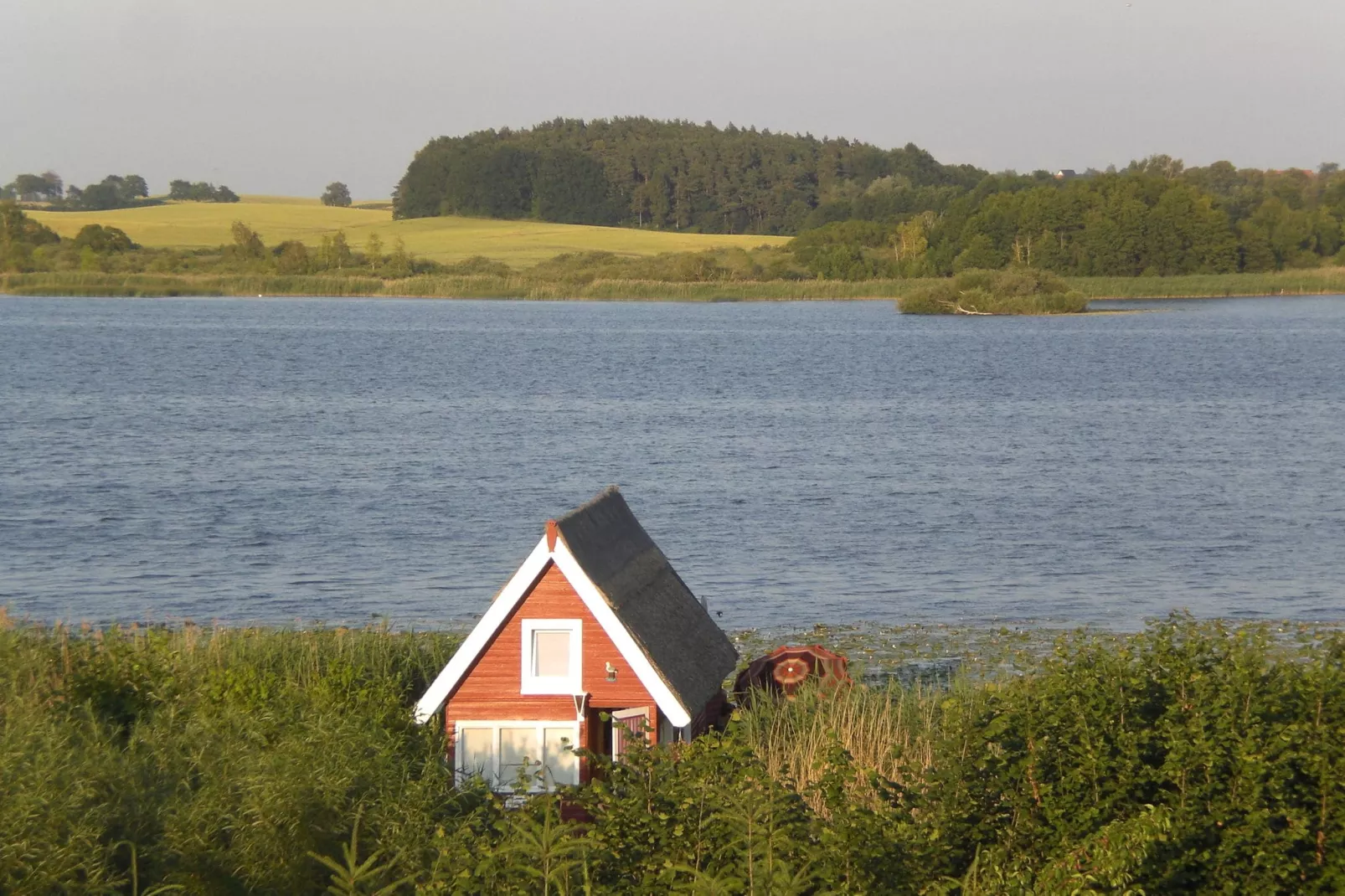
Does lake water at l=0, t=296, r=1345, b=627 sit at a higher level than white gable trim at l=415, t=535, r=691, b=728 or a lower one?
lower

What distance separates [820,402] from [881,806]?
144ft

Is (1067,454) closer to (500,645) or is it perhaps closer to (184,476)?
(184,476)

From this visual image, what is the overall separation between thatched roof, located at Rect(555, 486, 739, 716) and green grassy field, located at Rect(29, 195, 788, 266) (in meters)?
135

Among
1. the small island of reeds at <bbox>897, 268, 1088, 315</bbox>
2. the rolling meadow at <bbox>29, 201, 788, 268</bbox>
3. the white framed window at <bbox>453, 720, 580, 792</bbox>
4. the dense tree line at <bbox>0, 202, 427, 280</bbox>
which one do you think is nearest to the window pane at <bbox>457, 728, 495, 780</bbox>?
the white framed window at <bbox>453, 720, 580, 792</bbox>

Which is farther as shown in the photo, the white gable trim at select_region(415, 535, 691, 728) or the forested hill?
the forested hill

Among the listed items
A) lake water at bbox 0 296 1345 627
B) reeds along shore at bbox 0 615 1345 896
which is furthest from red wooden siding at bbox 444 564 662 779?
lake water at bbox 0 296 1345 627

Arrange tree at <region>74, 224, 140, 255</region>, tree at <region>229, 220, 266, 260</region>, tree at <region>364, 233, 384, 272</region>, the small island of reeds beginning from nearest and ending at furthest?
1. the small island of reeds
2. tree at <region>74, 224, 140, 255</region>
3. tree at <region>364, 233, 384, 272</region>
4. tree at <region>229, 220, 266, 260</region>

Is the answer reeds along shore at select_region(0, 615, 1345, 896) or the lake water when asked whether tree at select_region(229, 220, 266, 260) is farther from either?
reeds along shore at select_region(0, 615, 1345, 896)

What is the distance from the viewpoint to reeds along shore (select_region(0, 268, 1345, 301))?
4904 inches

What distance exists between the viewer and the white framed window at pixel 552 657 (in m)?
9.59

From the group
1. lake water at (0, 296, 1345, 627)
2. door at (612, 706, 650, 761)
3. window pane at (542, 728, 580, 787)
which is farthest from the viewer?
lake water at (0, 296, 1345, 627)

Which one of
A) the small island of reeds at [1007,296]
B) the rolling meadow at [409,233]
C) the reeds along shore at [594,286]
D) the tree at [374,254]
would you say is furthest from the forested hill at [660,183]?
the small island of reeds at [1007,296]

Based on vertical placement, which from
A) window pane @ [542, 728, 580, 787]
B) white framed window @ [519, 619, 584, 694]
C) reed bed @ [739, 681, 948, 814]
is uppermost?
white framed window @ [519, 619, 584, 694]

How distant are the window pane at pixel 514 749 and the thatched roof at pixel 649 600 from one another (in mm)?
959
